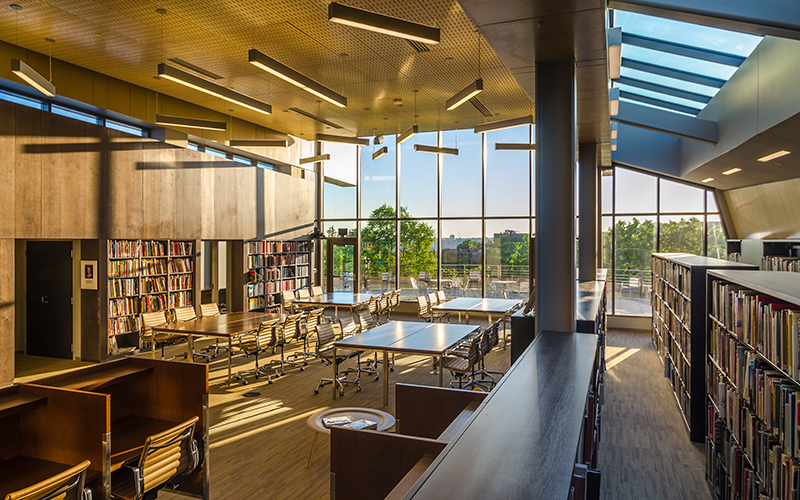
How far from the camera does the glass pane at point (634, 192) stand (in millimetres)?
11651

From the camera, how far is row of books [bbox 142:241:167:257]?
9.27 metres

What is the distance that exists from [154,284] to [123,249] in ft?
3.30

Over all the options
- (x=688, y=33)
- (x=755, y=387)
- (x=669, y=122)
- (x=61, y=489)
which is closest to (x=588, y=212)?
(x=669, y=122)

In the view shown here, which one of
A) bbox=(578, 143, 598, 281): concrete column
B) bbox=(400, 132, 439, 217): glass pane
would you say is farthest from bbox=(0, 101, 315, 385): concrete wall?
bbox=(578, 143, 598, 281): concrete column

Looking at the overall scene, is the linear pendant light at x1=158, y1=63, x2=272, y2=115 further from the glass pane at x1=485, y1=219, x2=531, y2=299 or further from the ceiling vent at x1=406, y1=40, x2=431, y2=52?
the glass pane at x1=485, y1=219, x2=531, y2=299

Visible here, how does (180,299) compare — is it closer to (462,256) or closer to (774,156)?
(462,256)

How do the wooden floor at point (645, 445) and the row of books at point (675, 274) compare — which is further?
the row of books at point (675, 274)

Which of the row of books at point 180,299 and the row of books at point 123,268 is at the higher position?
the row of books at point 123,268

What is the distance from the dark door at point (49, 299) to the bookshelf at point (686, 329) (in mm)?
10010

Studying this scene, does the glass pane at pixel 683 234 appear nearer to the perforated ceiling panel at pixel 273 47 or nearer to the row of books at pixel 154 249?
the perforated ceiling panel at pixel 273 47

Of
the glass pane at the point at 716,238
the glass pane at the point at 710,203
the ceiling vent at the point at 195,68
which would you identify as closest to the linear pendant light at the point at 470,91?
the ceiling vent at the point at 195,68

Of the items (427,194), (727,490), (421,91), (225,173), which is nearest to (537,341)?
(727,490)

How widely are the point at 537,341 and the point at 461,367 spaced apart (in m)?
2.97

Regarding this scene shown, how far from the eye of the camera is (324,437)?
17.4ft
